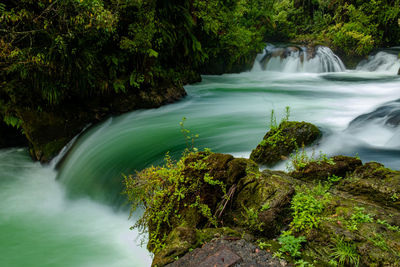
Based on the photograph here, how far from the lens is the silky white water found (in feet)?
11.7

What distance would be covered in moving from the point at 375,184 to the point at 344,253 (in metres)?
1.06

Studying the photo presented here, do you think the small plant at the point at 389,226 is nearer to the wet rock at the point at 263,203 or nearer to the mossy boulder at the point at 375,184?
the mossy boulder at the point at 375,184

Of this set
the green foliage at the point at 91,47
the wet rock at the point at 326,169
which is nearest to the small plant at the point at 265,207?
the wet rock at the point at 326,169

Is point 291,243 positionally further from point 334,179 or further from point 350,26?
point 350,26

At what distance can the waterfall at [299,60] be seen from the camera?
46.4 ft

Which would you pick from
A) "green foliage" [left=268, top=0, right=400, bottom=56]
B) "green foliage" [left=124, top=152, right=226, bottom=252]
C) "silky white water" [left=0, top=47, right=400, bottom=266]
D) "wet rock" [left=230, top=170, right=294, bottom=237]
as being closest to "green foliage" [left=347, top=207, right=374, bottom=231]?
"wet rock" [left=230, top=170, right=294, bottom=237]

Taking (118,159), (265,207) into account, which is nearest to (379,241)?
(265,207)

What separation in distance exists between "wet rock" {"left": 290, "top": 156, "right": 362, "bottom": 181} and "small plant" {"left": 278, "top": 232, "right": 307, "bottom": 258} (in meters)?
1.05

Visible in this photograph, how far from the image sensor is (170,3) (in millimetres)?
6953

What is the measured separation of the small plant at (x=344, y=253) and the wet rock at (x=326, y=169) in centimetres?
109

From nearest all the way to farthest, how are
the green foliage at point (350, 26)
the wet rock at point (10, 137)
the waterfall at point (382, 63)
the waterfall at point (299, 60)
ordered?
the wet rock at point (10, 137) → the waterfall at point (382, 63) → the waterfall at point (299, 60) → the green foliage at point (350, 26)

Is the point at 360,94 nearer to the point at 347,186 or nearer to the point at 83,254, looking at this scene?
the point at 347,186

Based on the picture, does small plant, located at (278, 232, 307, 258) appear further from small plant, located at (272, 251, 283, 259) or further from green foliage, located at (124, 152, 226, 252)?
green foliage, located at (124, 152, 226, 252)

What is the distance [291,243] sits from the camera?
Result: 190 cm
